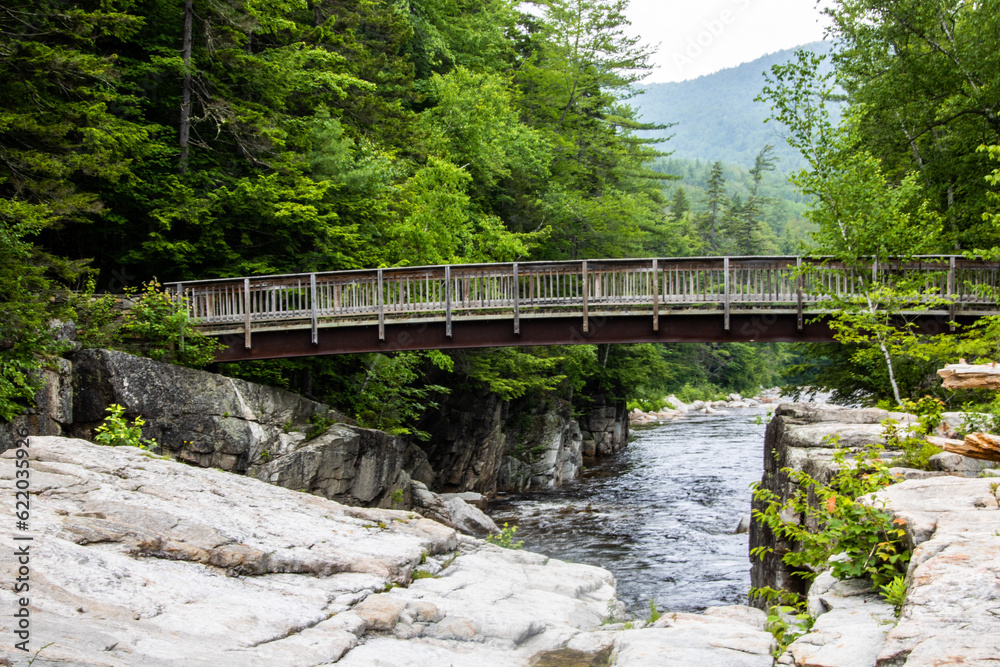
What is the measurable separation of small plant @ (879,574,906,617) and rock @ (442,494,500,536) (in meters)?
13.2

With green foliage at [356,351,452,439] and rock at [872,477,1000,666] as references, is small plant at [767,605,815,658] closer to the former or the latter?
rock at [872,477,1000,666]

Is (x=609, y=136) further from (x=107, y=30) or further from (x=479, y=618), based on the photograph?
(x=479, y=618)

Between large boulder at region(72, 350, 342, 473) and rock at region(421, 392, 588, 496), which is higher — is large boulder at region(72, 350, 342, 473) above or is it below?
above

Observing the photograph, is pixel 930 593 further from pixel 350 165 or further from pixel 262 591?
pixel 350 165

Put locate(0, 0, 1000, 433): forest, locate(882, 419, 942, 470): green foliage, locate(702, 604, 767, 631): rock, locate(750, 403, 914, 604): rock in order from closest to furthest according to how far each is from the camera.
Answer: locate(702, 604, 767, 631): rock
locate(882, 419, 942, 470): green foliage
locate(750, 403, 914, 604): rock
locate(0, 0, 1000, 433): forest

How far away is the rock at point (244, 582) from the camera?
6.04 metres

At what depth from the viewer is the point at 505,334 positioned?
755 inches

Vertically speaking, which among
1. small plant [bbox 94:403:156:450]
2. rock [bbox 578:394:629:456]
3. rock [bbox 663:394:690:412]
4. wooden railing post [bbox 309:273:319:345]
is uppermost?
wooden railing post [bbox 309:273:319:345]

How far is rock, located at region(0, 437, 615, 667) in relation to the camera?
6.04 meters

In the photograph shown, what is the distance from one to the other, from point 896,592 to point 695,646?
2035 mm

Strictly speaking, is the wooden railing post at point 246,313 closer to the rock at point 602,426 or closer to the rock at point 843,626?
the rock at point 843,626

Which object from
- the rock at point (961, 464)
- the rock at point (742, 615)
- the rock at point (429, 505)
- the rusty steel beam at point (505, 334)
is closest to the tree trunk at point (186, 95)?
the rusty steel beam at point (505, 334)

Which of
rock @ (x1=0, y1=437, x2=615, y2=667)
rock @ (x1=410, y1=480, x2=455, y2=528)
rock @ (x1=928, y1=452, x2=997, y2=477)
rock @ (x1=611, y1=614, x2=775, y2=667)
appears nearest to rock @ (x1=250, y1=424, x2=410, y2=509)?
rock @ (x1=410, y1=480, x2=455, y2=528)

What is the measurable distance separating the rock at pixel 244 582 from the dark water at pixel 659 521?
5.22 m
